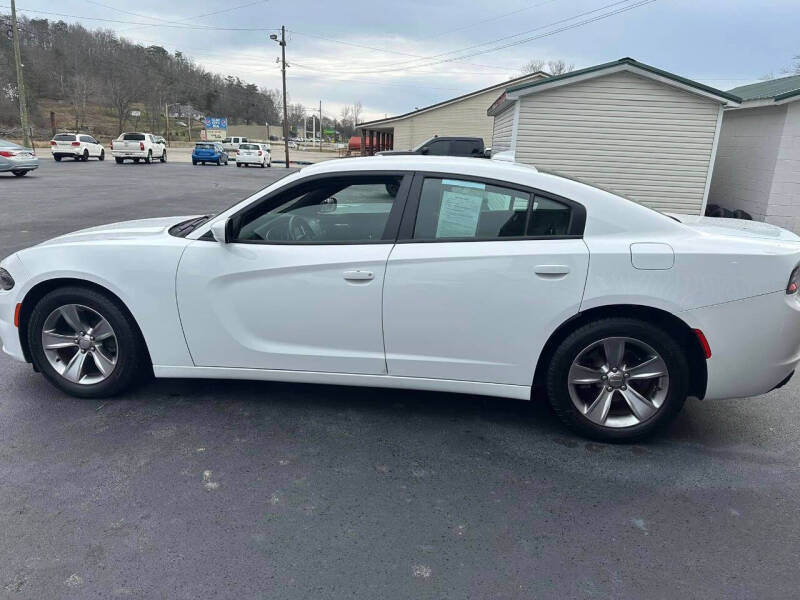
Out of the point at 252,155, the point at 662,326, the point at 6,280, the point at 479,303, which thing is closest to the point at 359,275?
the point at 479,303

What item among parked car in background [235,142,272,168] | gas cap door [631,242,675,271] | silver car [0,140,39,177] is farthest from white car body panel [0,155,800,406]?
parked car in background [235,142,272,168]

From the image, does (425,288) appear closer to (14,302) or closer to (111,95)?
(14,302)

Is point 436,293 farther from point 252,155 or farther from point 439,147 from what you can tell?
point 252,155

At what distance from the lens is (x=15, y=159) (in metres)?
21.1

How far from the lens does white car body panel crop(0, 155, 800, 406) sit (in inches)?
121

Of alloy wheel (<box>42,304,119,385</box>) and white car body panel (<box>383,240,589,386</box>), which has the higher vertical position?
white car body panel (<box>383,240,589,386</box>)

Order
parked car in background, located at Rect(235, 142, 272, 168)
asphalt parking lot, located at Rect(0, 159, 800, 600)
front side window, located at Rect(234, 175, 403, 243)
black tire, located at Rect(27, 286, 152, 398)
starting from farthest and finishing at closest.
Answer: parked car in background, located at Rect(235, 142, 272, 168), black tire, located at Rect(27, 286, 152, 398), front side window, located at Rect(234, 175, 403, 243), asphalt parking lot, located at Rect(0, 159, 800, 600)

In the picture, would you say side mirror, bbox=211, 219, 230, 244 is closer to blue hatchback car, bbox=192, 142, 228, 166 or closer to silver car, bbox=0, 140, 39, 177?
silver car, bbox=0, 140, 39, 177

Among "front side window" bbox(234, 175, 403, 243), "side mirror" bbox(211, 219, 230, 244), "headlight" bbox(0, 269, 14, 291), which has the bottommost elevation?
"headlight" bbox(0, 269, 14, 291)

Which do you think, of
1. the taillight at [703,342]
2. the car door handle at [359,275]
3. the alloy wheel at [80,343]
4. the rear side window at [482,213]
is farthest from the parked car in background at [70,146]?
the taillight at [703,342]

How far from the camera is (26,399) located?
3.75 m

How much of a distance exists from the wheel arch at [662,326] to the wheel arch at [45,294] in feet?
8.24

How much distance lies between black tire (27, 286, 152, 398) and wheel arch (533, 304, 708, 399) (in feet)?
8.25

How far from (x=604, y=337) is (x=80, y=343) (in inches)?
128
